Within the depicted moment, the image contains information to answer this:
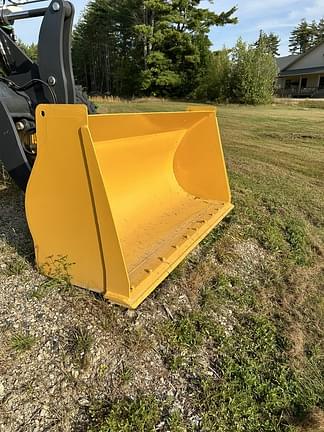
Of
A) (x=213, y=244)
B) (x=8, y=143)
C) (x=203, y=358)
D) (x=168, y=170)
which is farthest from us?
(x=168, y=170)

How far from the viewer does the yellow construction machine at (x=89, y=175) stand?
6.29 ft

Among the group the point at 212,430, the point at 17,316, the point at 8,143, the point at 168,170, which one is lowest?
the point at 212,430

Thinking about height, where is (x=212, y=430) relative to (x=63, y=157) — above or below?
below

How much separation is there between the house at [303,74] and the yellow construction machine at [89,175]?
129ft

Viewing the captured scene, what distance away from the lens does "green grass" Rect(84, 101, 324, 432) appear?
5.39 feet

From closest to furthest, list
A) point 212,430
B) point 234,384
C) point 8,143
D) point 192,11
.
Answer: point 212,430, point 234,384, point 8,143, point 192,11

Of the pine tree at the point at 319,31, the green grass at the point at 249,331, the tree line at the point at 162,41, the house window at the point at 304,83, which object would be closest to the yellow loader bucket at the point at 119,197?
the green grass at the point at 249,331

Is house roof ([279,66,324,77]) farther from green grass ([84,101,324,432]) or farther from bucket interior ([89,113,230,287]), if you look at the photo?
bucket interior ([89,113,230,287])

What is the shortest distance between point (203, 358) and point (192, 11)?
3353cm

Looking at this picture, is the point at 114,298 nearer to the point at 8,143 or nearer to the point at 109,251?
the point at 109,251

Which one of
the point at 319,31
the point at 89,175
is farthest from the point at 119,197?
the point at 319,31

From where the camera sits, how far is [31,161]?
2.43 m

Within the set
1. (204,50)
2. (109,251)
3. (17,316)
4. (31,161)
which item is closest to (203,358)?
(109,251)

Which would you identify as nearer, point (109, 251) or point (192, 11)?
point (109, 251)
